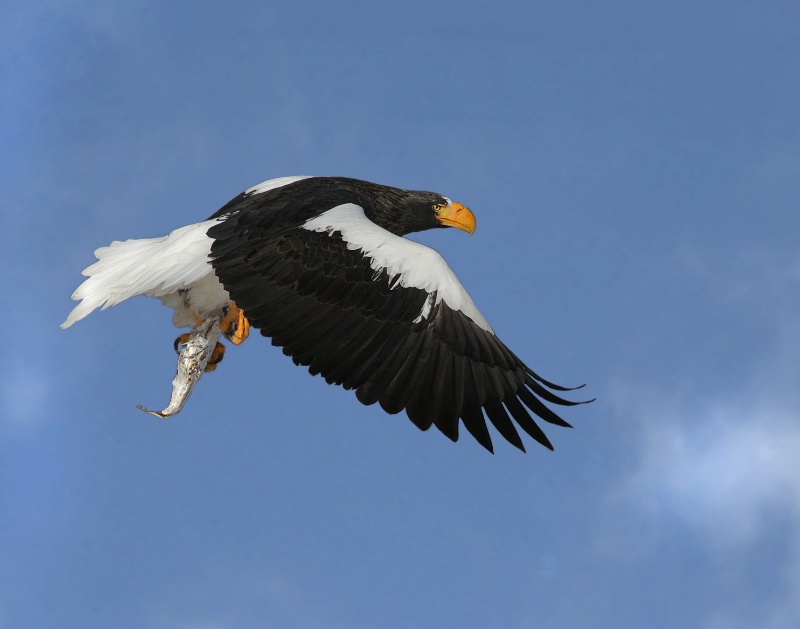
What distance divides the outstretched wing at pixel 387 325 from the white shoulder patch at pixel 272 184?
1545 millimetres

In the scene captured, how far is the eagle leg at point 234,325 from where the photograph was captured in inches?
374

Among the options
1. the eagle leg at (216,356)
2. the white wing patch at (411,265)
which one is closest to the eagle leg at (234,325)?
the eagle leg at (216,356)

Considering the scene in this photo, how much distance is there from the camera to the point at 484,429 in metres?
8.53

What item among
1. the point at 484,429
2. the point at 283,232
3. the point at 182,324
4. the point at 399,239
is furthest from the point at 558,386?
the point at 182,324

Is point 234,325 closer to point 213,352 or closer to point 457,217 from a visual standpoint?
point 213,352

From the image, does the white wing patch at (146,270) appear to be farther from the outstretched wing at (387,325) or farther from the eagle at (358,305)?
the outstretched wing at (387,325)

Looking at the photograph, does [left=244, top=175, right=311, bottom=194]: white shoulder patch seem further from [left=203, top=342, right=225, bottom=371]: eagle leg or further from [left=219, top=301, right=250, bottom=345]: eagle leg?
[left=203, top=342, right=225, bottom=371]: eagle leg

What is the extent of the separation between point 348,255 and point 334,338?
619mm

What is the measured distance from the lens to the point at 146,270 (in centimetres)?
898

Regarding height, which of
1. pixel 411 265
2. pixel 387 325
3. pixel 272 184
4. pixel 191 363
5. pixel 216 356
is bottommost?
pixel 191 363

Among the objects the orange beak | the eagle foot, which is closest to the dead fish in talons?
the eagle foot

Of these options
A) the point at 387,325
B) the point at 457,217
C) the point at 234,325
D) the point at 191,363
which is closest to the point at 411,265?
the point at 387,325

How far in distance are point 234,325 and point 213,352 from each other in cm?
26

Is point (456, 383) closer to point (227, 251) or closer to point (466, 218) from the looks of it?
point (227, 251)
